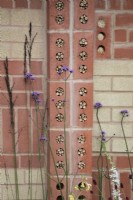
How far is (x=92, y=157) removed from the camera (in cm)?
212

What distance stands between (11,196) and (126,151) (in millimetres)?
720

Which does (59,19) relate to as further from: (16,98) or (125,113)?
(125,113)

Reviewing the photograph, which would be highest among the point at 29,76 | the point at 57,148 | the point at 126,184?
the point at 29,76

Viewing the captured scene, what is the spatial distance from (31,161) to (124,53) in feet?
2.66

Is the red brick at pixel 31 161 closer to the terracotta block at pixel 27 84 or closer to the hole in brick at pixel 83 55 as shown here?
the terracotta block at pixel 27 84

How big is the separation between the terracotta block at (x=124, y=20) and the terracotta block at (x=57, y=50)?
0.30 m

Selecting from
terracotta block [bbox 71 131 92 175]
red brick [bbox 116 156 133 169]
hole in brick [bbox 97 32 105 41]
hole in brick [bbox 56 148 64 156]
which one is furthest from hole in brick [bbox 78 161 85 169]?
hole in brick [bbox 97 32 105 41]

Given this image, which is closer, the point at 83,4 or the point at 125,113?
the point at 83,4

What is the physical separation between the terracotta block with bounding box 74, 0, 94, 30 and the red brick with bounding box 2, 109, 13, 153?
0.62 meters

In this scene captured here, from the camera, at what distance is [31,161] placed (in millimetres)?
2119

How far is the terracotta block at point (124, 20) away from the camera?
6.64ft

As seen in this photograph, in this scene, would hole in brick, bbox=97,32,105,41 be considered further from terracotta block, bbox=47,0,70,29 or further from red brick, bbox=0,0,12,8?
red brick, bbox=0,0,12,8

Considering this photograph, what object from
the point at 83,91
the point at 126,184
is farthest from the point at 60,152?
the point at 126,184

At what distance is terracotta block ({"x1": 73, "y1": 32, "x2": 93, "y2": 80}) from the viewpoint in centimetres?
196
